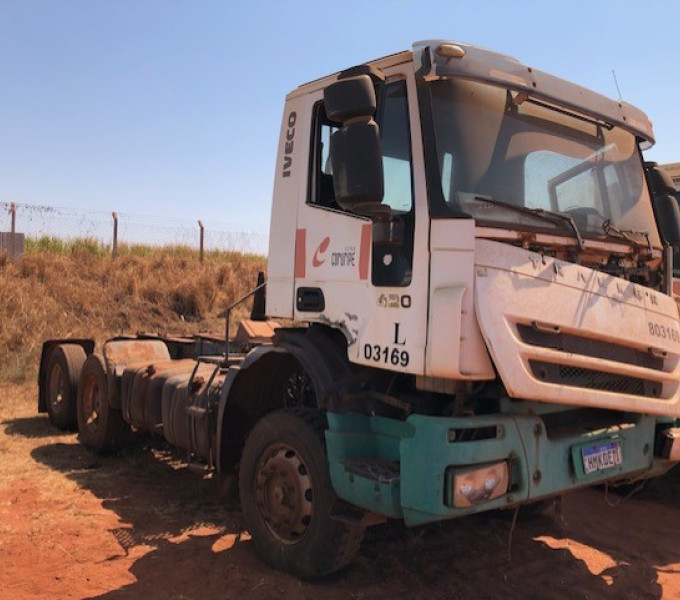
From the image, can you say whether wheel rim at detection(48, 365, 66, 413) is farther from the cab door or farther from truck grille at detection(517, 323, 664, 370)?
truck grille at detection(517, 323, 664, 370)

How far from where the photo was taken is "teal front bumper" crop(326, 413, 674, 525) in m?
3.22

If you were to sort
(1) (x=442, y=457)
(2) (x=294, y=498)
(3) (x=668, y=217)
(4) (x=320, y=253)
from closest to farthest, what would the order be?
(1) (x=442, y=457) → (2) (x=294, y=498) → (4) (x=320, y=253) → (3) (x=668, y=217)

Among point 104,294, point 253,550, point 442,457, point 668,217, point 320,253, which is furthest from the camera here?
point 104,294

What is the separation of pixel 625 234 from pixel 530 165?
2.65 ft

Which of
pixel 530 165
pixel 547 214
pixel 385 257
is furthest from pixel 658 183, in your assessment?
pixel 385 257

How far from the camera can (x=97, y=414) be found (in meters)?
7.33

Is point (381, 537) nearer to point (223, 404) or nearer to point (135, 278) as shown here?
point (223, 404)

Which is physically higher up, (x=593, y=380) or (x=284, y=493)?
(x=593, y=380)

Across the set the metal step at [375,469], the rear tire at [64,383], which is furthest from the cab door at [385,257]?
the rear tire at [64,383]

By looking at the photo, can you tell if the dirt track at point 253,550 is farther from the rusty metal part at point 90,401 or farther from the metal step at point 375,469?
the rusty metal part at point 90,401

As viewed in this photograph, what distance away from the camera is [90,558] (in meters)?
4.38

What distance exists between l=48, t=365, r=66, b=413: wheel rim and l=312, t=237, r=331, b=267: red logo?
17.6ft

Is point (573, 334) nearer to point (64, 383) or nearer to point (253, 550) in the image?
point (253, 550)

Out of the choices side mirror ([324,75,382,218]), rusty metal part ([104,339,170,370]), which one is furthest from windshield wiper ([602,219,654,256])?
rusty metal part ([104,339,170,370])
